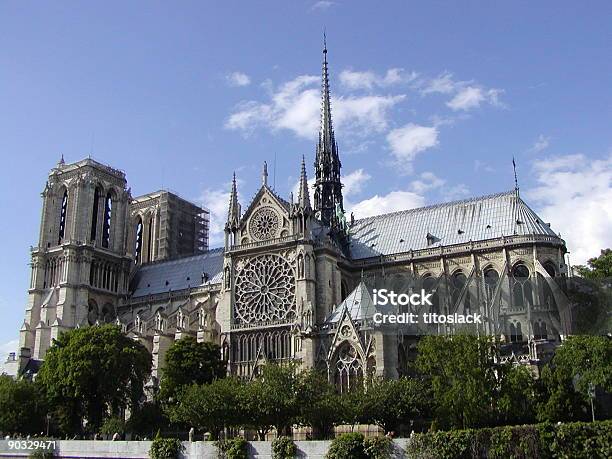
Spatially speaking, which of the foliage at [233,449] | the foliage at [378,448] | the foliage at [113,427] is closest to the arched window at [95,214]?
the foliage at [113,427]

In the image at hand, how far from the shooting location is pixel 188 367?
56875mm

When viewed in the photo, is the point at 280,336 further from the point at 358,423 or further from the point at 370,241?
the point at 358,423

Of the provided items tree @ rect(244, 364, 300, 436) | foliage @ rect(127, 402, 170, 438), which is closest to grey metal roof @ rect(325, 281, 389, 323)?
tree @ rect(244, 364, 300, 436)

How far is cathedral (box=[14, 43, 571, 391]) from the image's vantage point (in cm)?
5519

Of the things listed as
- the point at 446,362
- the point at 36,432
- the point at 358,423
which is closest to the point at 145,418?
the point at 36,432

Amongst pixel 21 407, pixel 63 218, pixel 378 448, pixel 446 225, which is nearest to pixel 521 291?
pixel 446 225

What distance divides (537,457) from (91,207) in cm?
6266

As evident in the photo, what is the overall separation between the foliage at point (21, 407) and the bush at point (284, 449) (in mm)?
25842

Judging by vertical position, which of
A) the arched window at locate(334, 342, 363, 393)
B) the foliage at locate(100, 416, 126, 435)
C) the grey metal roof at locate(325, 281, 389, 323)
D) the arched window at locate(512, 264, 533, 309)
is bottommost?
the foliage at locate(100, 416, 126, 435)

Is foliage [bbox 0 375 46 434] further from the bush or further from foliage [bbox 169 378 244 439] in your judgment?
the bush

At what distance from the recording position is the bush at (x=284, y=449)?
3769 centimetres

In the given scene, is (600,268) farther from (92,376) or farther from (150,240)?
(150,240)

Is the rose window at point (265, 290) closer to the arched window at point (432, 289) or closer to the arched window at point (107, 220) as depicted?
the arched window at point (432, 289)

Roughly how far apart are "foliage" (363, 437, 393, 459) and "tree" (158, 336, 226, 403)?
22.2 m
